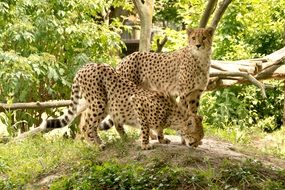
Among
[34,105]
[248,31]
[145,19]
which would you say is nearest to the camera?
[34,105]

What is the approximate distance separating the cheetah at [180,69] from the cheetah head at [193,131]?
0.34m

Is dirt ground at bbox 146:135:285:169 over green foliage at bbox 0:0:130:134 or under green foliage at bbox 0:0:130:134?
under

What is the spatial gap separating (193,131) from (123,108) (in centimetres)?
81

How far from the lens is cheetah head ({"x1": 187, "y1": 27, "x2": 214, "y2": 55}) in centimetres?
660

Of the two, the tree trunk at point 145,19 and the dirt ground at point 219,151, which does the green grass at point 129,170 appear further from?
the tree trunk at point 145,19

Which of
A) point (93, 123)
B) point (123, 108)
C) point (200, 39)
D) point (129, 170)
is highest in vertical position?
point (200, 39)

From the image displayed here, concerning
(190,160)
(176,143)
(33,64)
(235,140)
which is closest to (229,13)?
(235,140)

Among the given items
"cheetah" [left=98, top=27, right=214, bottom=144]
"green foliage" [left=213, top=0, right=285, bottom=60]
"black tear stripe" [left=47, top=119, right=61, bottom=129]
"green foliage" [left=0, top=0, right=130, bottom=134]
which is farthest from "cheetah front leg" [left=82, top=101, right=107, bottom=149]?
"green foliage" [left=213, top=0, right=285, bottom=60]

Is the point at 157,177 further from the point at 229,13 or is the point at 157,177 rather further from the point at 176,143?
the point at 229,13

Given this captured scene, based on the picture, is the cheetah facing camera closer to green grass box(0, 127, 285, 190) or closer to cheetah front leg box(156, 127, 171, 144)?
cheetah front leg box(156, 127, 171, 144)

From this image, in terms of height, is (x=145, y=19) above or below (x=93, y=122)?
above

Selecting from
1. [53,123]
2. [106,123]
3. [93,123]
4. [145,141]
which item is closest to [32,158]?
[53,123]

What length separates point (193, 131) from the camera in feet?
21.1

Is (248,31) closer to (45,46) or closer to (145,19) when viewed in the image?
(145,19)
